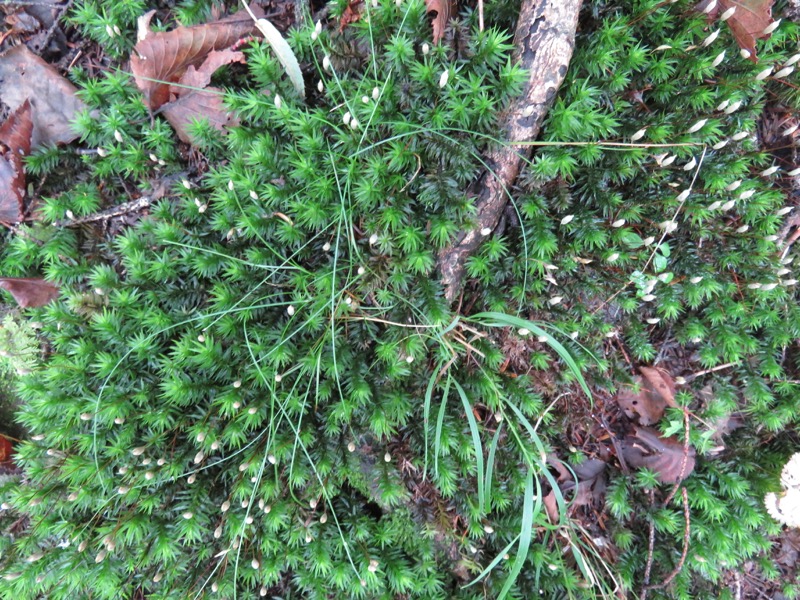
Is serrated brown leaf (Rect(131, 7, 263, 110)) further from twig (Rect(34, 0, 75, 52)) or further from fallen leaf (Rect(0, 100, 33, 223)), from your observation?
fallen leaf (Rect(0, 100, 33, 223))

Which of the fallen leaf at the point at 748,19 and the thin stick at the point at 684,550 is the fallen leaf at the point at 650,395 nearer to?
the thin stick at the point at 684,550

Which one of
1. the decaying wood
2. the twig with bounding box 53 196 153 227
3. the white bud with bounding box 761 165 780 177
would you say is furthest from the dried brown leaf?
the white bud with bounding box 761 165 780 177

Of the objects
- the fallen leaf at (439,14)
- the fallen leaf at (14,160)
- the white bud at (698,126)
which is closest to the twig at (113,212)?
the fallen leaf at (14,160)

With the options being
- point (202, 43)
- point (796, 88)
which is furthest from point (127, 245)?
point (796, 88)

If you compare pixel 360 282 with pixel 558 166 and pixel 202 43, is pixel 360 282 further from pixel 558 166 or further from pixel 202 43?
pixel 202 43

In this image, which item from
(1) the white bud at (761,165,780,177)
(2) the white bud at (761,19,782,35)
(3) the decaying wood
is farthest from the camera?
(1) the white bud at (761,165,780,177)

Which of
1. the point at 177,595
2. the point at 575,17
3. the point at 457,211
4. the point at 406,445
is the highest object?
the point at 575,17
